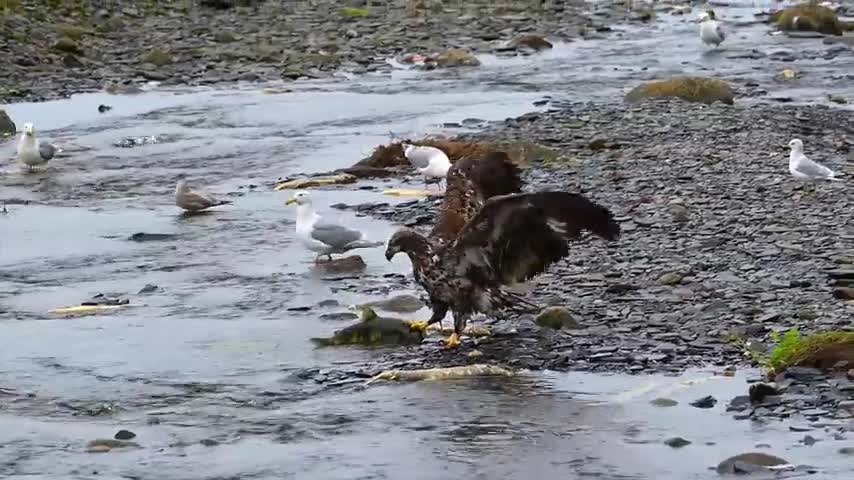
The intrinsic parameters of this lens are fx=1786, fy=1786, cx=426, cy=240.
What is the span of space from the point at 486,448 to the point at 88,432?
78.9 inches

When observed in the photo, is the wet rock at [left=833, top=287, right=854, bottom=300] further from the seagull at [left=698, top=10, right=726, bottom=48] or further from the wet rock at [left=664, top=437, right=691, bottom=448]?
the seagull at [left=698, top=10, right=726, bottom=48]

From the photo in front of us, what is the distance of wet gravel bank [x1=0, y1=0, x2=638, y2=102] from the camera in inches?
950

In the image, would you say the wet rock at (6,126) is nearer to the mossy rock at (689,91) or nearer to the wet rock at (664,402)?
the mossy rock at (689,91)

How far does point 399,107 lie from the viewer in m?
21.1

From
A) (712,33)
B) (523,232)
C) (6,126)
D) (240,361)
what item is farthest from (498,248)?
(712,33)

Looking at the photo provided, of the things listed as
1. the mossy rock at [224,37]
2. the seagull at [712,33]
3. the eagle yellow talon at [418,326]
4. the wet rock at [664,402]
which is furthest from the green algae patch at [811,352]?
the mossy rock at [224,37]

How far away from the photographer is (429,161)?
1479 centimetres

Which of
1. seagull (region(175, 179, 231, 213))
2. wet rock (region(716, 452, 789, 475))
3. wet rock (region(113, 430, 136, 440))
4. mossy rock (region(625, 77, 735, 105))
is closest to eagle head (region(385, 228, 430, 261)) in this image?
wet rock (region(113, 430, 136, 440))

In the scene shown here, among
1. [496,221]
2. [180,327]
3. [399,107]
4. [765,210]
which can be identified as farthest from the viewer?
[399,107]

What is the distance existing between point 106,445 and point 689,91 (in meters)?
11.9

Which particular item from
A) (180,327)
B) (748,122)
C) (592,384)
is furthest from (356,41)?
(592,384)

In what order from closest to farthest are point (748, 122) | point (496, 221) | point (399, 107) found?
point (496, 221) → point (748, 122) → point (399, 107)

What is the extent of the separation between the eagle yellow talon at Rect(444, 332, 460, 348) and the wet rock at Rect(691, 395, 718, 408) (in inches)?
77.1

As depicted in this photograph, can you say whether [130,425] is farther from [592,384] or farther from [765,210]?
[765,210]
